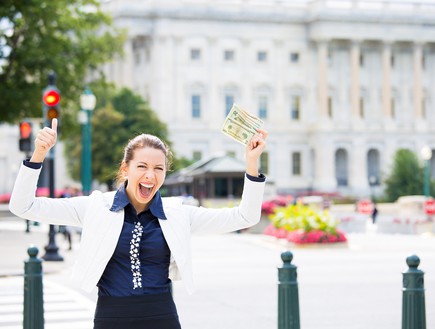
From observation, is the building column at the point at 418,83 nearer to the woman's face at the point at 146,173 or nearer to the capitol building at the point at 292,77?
the capitol building at the point at 292,77

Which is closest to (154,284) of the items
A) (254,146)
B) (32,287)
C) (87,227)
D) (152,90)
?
(87,227)

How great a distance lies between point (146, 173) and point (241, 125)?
26.2 inches

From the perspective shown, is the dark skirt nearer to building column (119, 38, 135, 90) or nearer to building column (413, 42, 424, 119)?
building column (119, 38, 135, 90)

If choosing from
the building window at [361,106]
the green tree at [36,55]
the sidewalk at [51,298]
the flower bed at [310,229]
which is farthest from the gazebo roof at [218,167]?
the building window at [361,106]

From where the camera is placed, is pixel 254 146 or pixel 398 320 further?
pixel 398 320

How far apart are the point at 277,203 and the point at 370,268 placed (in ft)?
71.8

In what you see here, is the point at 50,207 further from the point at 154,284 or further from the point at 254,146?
the point at 254,146

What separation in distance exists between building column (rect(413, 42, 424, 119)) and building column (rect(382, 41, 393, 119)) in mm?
3007

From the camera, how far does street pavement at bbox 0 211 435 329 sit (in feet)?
50.9

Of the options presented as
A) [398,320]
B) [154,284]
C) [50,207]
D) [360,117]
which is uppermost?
[360,117]

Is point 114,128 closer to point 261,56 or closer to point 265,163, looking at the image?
point 265,163

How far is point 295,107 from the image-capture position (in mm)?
113688

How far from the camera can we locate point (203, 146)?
109000 millimetres

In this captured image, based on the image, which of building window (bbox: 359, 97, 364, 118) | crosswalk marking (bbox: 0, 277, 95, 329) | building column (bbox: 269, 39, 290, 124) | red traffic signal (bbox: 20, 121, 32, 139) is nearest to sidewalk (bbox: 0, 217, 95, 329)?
crosswalk marking (bbox: 0, 277, 95, 329)
